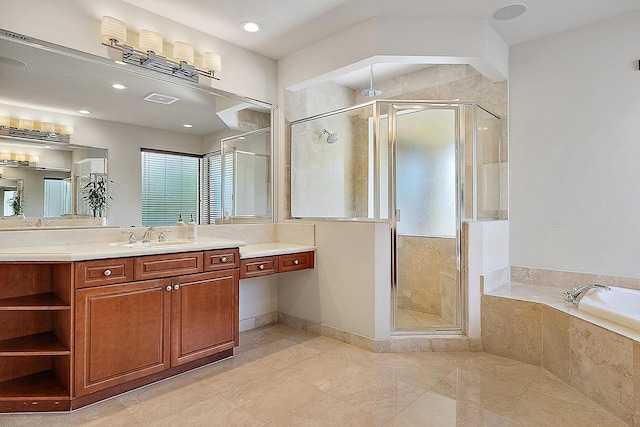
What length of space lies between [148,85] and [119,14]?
49 centimetres

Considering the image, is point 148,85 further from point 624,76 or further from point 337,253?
point 624,76

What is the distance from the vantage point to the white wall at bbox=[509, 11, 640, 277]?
2.74 meters

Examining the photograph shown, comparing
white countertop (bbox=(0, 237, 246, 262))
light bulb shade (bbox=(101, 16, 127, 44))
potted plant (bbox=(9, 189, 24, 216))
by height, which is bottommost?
white countertop (bbox=(0, 237, 246, 262))

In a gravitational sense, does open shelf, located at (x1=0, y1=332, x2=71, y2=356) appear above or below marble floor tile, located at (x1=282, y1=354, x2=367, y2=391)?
above

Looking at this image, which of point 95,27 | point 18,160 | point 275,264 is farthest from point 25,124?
point 275,264

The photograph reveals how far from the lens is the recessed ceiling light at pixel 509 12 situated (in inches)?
103

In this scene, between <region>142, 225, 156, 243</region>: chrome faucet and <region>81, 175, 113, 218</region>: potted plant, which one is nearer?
<region>81, 175, 113, 218</region>: potted plant

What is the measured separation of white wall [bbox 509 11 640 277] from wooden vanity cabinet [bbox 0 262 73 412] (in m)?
3.54

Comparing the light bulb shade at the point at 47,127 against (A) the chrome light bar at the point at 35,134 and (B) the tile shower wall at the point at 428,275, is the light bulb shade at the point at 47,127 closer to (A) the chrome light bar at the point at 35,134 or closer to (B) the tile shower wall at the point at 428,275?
(A) the chrome light bar at the point at 35,134

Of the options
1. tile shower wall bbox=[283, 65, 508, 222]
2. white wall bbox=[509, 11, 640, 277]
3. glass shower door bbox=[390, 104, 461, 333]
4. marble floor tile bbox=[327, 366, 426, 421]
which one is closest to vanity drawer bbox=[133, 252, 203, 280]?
marble floor tile bbox=[327, 366, 426, 421]

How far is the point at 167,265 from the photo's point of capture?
2236mm

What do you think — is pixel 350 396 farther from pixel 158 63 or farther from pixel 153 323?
pixel 158 63

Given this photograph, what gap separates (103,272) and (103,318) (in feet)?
0.86

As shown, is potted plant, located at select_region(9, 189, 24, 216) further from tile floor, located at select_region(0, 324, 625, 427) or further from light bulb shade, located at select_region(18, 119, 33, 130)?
tile floor, located at select_region(0, 324, 625, 427)
